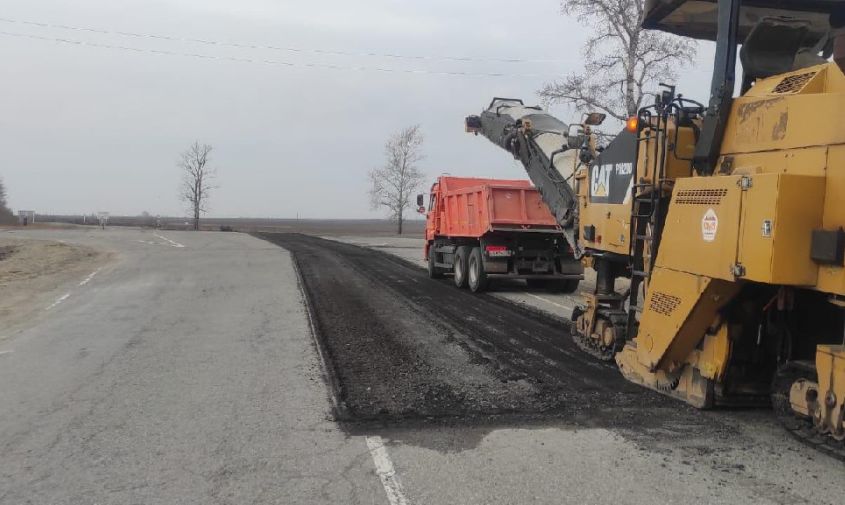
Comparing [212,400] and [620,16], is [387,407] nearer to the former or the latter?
[212,400]

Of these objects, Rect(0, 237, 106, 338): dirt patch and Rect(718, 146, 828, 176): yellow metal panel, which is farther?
Rect(0, 237, 106, 338): dirt patch

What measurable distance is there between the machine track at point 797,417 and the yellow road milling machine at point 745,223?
10 mm

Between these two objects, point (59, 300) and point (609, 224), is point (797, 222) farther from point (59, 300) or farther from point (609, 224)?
point (59, 300)

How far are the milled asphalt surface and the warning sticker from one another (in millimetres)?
1516

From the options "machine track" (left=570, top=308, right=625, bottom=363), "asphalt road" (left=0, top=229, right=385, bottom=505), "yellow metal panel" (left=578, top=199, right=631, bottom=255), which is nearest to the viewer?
"asphalt road" (left=0, top=229, right=385, bottom=505)

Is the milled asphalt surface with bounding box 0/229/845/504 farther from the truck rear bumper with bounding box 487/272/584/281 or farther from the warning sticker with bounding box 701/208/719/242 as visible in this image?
the truck rear bumper with bounding box 487/272/584/281

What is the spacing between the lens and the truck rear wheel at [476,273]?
1390 cm

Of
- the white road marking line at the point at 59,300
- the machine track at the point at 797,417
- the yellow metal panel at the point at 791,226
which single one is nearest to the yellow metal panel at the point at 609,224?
the machine track at the point at 797,417

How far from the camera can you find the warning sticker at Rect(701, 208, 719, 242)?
486 centimetres

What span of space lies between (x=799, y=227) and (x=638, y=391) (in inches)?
95.3

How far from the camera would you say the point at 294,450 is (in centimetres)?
454

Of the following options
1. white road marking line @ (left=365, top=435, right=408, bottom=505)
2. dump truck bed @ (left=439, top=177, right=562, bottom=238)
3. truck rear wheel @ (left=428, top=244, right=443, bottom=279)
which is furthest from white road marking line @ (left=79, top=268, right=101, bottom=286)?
white road marking line @ (left=365, top=435, right=408, bottom=505)

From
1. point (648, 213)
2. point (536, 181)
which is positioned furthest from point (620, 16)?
point (648, 213)

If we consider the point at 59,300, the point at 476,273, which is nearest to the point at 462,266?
the point at 476,273
